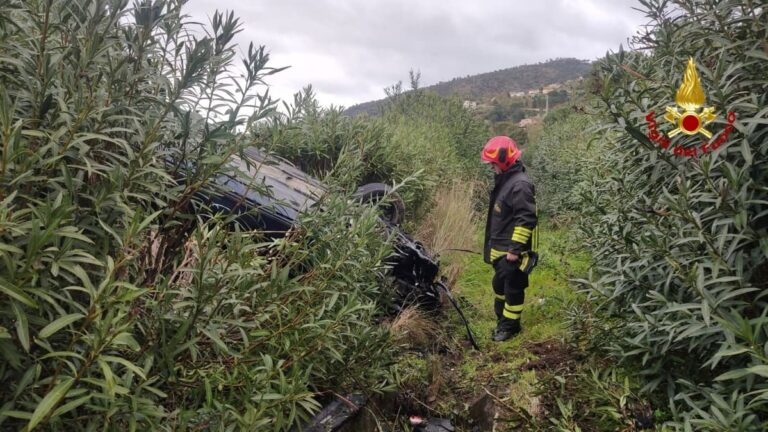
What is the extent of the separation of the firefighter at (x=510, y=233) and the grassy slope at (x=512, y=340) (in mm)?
271

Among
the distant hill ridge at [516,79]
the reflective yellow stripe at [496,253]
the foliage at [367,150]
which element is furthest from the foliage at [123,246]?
the distant hill ridge at [516,79]

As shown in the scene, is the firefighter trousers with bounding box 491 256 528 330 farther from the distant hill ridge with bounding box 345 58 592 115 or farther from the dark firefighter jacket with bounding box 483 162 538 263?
the distant hill ridge with bounding box 345 58 592 115

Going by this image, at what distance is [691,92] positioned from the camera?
2184 millimetres

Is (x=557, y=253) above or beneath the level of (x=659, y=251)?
beneath

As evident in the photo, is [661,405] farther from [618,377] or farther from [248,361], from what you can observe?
[248,361]

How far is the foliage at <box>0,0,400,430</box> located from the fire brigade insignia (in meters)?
1.75

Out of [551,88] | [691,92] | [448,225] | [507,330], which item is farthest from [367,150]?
[551,88]

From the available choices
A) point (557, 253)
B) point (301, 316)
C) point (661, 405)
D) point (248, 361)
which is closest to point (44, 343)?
point (248, 361)

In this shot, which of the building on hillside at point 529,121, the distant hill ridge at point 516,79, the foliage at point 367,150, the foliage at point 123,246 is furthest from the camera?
the distant hill ridge at point 516,79

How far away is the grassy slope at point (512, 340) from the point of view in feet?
12.2

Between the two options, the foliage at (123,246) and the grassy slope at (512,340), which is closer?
the foliage at (123,246)

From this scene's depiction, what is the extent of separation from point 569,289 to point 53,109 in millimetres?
5583

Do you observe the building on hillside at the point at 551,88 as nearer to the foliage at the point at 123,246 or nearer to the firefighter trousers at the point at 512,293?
Answer: the firefighter trousers at the point at 512,293

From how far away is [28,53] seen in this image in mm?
1408
